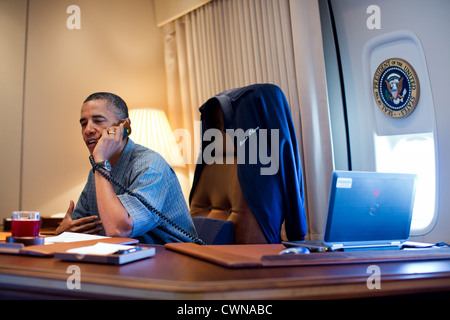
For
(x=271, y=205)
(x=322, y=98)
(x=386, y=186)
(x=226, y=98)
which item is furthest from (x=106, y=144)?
(x=322, y=98)

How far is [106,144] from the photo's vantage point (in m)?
1.88

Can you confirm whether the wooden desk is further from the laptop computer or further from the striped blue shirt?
the striped blue shirt

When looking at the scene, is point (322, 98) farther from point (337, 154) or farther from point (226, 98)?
point (226, 98)

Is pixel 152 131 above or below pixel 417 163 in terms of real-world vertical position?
above

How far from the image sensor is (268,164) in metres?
1.95

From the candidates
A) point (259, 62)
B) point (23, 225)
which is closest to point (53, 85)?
point (259, 62)

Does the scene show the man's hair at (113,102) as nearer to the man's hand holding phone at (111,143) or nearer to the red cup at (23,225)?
the man's hand holding phone at (111,143)

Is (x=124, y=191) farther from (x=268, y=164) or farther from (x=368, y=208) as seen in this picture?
(x=368, y=208)

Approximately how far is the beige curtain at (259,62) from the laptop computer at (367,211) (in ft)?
5.02

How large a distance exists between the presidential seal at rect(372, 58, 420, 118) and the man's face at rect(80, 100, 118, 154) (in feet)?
5.90

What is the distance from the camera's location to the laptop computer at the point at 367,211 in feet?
3.79

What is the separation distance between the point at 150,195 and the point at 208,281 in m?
0.93

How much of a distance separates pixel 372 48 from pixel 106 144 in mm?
1960

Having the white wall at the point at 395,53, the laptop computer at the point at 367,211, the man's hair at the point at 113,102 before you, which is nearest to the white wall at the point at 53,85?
the man's hair at the point at 113,102
